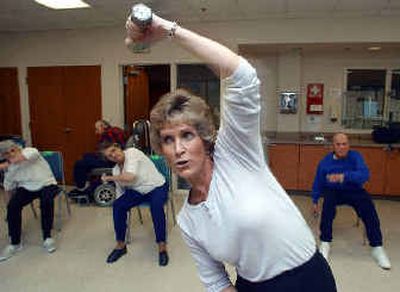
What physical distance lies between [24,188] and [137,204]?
107cm

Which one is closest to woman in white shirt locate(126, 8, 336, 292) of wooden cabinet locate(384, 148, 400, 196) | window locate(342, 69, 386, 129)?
wooden cabinet locate(384, 148, 400, 196)

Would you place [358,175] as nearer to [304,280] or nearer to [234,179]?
[304,280]

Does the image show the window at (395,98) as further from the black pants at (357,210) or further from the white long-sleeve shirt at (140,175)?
the white long-sleeve shirt at (140,175)

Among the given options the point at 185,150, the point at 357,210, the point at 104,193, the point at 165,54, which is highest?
the point at 165,54

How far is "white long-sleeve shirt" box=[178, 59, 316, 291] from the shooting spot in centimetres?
82

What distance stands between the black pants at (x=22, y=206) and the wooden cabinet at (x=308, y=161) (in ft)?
10.0

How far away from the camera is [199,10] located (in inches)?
171

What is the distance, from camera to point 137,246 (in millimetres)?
3475

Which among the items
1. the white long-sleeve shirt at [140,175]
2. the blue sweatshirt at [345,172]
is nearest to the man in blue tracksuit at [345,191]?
the blue sweatshirt at [345,172]

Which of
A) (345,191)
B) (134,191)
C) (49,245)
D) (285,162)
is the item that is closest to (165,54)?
(285,162)

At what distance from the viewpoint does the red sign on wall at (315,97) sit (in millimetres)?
5414

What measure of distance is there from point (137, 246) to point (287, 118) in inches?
119

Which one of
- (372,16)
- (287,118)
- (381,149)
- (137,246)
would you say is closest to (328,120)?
(287,118)

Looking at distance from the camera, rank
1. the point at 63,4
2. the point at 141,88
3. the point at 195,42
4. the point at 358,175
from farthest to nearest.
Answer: the point at 141,88
the point at 63,4
the point at 358,175
the point at 195,42
